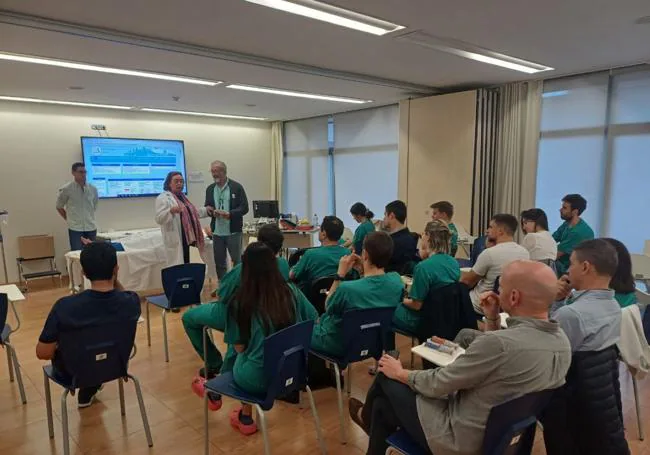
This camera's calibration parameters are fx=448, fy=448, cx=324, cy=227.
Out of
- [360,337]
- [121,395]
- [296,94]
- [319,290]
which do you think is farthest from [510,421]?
[296,94]

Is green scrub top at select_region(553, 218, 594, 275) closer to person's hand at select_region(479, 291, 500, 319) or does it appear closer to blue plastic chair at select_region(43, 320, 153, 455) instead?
person's hand at select_region(479, 291, 500, 319)

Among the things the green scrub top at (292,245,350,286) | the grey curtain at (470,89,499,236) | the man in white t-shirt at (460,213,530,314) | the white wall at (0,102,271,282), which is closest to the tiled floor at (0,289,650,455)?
the green scrub top at (292,245,350,286)

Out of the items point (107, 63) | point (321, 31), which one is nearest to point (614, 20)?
point (321, 31)

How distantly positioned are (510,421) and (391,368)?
0.50 meters

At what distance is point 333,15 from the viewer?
3232 mm

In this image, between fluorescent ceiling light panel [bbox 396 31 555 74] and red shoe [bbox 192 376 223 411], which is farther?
fluorescent ceiling light panel [bbox 396 31 555 74]

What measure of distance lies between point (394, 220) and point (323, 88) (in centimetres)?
263

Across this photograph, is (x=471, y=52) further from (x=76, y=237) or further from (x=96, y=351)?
(x=76, y=237)

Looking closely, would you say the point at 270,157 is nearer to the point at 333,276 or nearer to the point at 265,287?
the point at 333,276

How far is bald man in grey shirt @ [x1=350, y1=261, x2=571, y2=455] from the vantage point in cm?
151

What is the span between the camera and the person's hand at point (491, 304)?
6.51ft

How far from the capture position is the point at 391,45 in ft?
13.1

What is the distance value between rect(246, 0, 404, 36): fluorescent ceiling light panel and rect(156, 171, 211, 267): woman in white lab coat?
261cm

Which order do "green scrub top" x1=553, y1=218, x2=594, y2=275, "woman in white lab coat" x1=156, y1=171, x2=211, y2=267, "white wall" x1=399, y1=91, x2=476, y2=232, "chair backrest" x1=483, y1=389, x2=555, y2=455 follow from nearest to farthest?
"chair backrest" x1=483, y1=389, x2=555, y2=455, "green scrub top" x1=553, y1=218, x2=594, y2=275, "woman in white lab coat" x1=156, y1=171, x2=211, y2=267, "white wall" x1=399, y1=91, x2=476, y2=232
